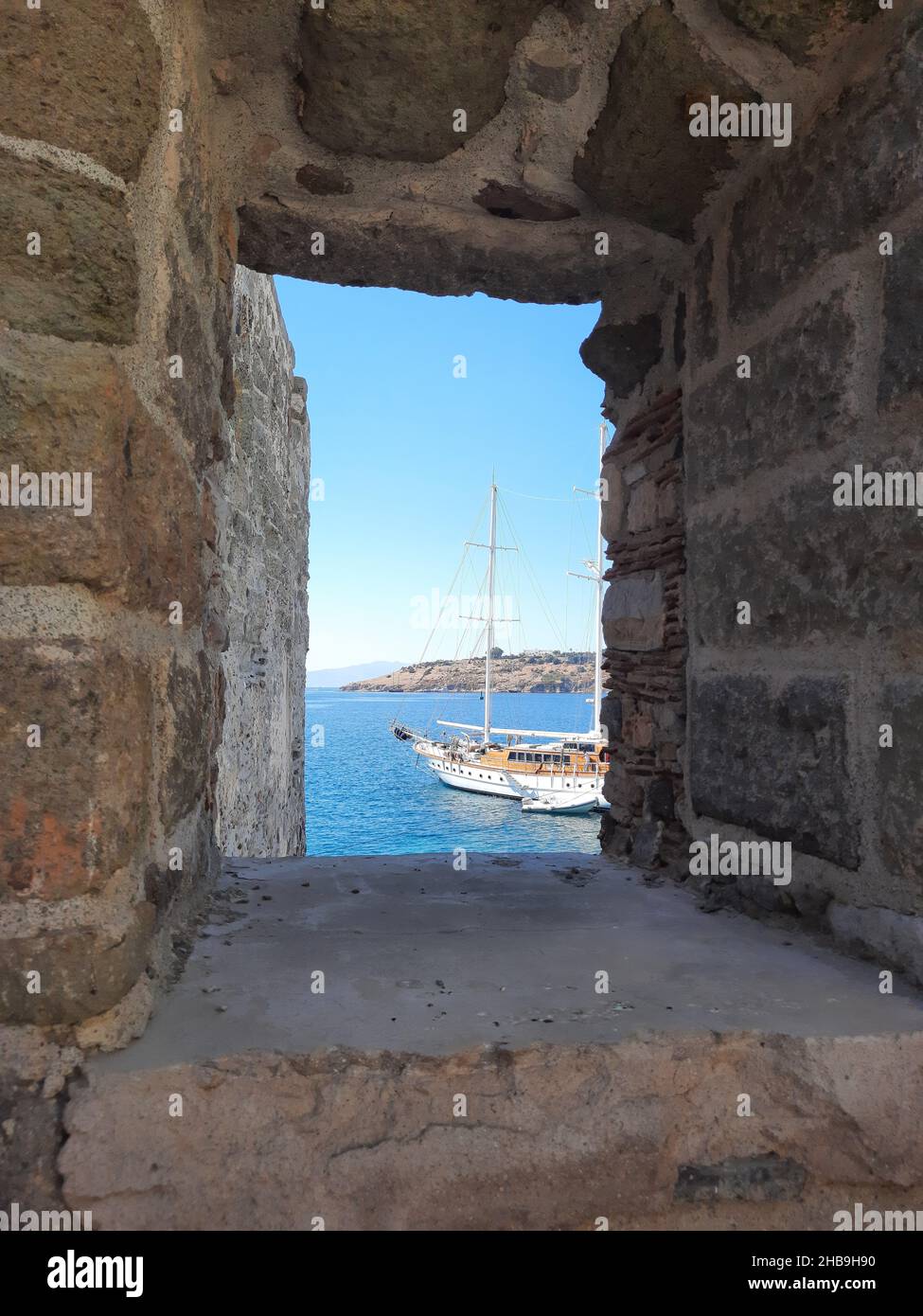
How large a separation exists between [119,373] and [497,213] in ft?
3.68

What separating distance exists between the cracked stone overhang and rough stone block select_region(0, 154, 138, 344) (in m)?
0.62

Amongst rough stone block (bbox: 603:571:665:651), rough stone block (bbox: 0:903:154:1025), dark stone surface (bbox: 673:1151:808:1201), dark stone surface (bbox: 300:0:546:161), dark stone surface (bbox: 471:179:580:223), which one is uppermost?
dark stone surface (bbox: 300:0:546:161)

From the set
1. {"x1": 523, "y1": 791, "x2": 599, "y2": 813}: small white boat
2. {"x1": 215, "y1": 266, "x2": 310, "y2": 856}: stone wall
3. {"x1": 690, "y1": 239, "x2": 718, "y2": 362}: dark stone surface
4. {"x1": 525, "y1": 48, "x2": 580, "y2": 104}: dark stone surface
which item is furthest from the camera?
{"x1": 523, "y1": 791, "x2": 599, "y2": 813}: small white boat

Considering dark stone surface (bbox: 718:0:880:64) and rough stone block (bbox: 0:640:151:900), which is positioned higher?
dark stone surface (bbox: 718:0:880:64)

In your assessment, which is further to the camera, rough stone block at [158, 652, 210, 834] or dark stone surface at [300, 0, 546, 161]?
dark stone surface at [300, 0, 546, 161]

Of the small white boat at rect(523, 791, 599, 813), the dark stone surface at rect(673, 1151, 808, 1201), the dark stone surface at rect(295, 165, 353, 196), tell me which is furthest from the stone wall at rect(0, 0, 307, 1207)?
the small white boat at rect(523, 791, 599, 813)

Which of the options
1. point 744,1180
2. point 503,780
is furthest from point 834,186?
point 503,780

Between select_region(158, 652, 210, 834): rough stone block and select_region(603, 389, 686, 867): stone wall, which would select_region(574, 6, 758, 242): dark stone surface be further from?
select_region(158, 652, 210, 834): rough stone block

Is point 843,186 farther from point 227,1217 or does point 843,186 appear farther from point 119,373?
point 227,1217

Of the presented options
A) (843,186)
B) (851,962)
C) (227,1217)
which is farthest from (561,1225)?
(843,186)

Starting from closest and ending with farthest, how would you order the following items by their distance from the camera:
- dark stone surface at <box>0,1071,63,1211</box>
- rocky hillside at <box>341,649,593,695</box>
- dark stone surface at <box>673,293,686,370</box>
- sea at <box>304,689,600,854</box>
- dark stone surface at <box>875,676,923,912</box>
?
1. dark stone surface at <box>0,1071,63,1211</box>
2. dark stone surface at <box>875,676,923,912</box>
3. dark stone surface at <box>673,293,686,370</box>
4. sea at <box>304,689,600,854</box>
5. rocky hillside at <box>341,649,593,695</box>

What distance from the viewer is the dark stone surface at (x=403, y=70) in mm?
1445

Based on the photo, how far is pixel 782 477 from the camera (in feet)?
5.38

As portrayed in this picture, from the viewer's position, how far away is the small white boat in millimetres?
27328
